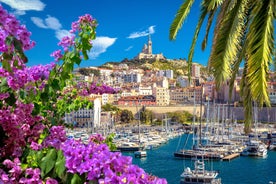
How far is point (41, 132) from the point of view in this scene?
2.27 m

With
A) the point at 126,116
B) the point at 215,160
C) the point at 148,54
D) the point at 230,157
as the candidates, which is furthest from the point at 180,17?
the point at 148,54

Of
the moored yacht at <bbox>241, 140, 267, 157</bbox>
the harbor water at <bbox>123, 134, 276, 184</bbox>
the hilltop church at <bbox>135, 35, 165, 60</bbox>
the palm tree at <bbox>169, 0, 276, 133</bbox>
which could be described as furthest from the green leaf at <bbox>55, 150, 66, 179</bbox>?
the hilltop church at <bbox>135, 35, 165, 60</bbox>

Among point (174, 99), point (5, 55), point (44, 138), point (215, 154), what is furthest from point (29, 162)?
point (174, 99)

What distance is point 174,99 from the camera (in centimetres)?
9738

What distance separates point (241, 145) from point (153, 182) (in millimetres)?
42204

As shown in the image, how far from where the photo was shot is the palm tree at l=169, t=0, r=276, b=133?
3.24m

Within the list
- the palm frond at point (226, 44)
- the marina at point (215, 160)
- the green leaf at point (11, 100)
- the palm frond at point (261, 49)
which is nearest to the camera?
the green leaf at point (11, 100)

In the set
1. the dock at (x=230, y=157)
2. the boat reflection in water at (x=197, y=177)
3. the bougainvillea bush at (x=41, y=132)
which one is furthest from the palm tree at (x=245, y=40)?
the dock at (x=230, y=157)

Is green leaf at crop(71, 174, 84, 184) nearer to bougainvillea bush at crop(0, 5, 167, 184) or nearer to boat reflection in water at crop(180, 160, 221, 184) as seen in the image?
bougainvillea bush at crop(0, 5, 167, 184)

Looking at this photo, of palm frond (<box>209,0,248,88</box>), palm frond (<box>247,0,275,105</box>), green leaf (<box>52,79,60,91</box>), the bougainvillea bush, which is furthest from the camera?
palm frond (<box>209,0,248,88</box>)

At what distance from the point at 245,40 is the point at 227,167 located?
96.0 feet

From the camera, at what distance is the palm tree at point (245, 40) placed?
324 centimetres

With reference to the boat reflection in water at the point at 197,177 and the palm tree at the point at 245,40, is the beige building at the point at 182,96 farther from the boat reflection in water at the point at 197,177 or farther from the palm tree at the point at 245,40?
the palm tree at the point at 245,40

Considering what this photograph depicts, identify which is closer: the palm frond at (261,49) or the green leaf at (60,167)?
the green leaf at (60,167)
